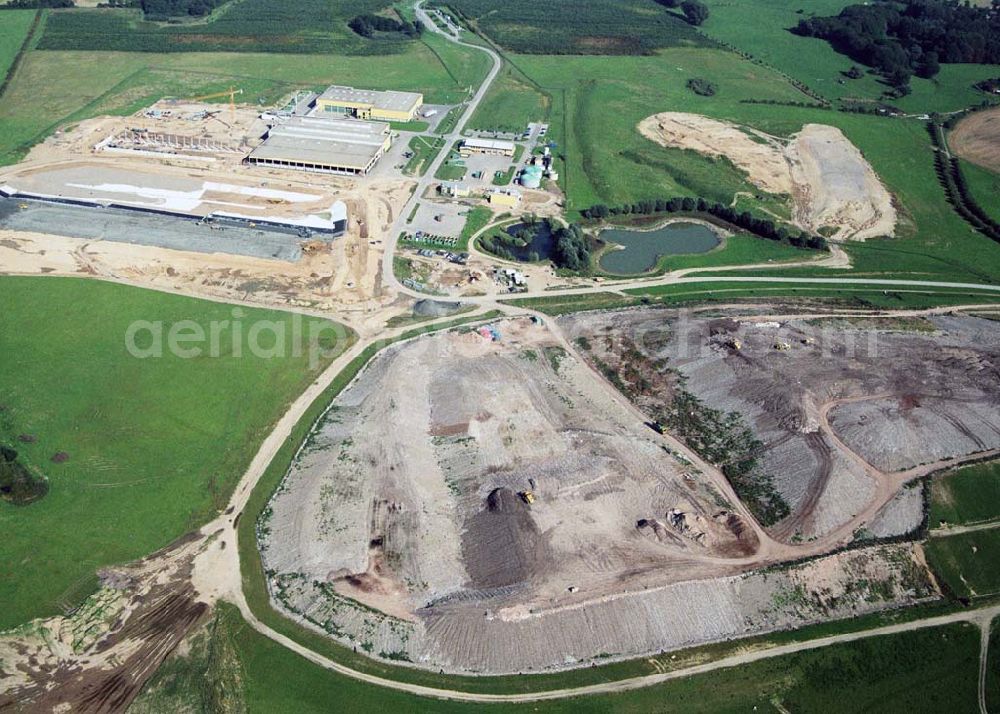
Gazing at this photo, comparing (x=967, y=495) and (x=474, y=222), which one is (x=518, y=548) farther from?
(x=474, y=222)

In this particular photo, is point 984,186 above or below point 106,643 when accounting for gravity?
above

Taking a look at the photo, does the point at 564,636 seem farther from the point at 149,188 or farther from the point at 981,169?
the point at 981,169

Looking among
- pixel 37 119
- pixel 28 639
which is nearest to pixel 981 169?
pixel 28 639

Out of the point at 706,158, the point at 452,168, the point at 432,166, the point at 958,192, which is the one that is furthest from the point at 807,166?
the point at 432,166

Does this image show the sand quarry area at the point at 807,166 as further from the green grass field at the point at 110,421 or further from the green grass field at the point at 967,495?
the green grass field at the point at 110,421

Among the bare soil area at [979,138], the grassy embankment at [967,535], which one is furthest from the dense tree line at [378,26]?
the grassy embankment at [967,535]

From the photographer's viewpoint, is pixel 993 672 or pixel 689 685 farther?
pixel 993 672

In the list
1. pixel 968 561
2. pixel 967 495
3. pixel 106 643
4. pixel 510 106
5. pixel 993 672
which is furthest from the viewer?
pixel 510 106
